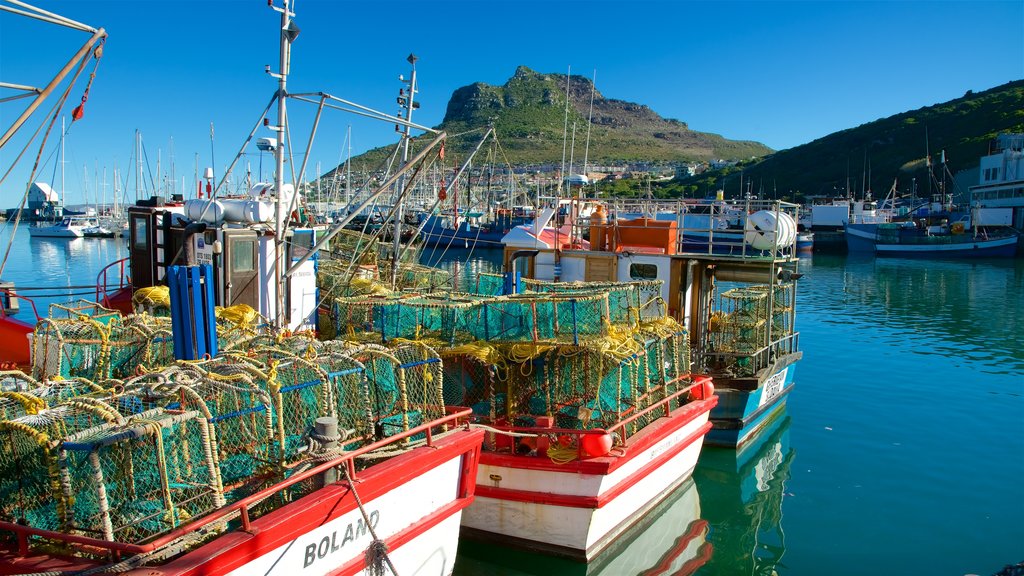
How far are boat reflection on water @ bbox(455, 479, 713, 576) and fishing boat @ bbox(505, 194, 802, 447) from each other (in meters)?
3.15

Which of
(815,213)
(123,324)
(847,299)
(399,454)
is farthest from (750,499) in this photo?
(815,213)

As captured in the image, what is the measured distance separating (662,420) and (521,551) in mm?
2675

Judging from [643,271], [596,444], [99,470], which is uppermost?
[643,271]

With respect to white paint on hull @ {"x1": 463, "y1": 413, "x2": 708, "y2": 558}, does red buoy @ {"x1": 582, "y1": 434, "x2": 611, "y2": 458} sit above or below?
above

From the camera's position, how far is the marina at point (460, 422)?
5.17 metres

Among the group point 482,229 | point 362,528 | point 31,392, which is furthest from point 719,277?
point 482,229

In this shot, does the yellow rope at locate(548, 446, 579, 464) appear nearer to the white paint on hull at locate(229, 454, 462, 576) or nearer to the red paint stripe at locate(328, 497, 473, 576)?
the red paint stripe at locate(328, 497, 473, 576)

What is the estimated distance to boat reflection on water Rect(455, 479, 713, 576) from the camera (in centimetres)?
862

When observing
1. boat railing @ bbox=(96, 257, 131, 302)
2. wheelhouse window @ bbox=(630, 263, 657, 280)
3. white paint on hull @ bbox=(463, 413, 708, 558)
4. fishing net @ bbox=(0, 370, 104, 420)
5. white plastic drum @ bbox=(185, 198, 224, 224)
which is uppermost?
white plastic drum @ bbox=(185, 198, 224, 224)

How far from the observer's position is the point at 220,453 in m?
5.98

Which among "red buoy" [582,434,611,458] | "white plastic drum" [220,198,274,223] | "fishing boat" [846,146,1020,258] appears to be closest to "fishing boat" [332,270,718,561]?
"red buoy" [582,434,611,458]

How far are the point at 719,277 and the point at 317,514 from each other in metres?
10.8

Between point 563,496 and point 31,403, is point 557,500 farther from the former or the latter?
point 31,403

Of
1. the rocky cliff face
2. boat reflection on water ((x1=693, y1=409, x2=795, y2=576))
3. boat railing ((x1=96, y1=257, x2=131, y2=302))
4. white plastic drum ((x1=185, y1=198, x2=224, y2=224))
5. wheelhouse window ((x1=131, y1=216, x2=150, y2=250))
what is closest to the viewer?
boat reflection on water ((x1=693, y1=409, x2=795, y2=576))
